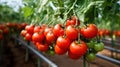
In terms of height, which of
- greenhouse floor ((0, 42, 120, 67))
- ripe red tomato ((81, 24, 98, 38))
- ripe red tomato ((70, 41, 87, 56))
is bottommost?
greenhouse floor ((0, 42, 120, 67))

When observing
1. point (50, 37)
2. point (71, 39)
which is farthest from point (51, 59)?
point (71, 39)

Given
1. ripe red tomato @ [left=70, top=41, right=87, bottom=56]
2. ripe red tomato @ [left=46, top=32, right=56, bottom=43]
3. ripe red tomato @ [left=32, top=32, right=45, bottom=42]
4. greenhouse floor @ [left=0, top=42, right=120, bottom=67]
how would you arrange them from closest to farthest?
ripe red tomato @ [left=70, top=41, right=87, bottom=56]
ripe red tomato @ [left=46, top=32, right=56, bottom=43]
ripe red tomato @ [left=32, top=32, right=45, bottom=42]
greenhouse floor @ [left=0, top=42, right=120, bottom=67]

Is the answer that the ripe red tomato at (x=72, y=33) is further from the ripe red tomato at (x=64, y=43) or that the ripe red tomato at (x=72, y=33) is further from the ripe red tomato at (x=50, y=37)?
the ripe red tomato at (x=50, y=37)

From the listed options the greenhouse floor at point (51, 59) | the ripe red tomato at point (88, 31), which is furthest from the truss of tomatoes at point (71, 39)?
the greenhouse floor at point (51, 59)

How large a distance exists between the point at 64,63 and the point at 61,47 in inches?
162

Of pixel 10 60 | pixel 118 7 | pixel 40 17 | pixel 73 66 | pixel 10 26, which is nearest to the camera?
pixel 40 17

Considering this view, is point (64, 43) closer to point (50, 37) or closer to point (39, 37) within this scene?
point (50, 37)

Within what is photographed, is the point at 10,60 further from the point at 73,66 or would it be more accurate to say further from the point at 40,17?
the point at 40,17

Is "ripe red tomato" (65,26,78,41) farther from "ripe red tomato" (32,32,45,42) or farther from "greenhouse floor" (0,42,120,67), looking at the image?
"greenhouse floor" (0,42,120,67)

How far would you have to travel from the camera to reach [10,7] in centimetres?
1277

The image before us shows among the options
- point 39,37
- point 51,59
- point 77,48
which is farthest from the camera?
point 51,59

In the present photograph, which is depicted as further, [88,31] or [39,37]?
[39,37]

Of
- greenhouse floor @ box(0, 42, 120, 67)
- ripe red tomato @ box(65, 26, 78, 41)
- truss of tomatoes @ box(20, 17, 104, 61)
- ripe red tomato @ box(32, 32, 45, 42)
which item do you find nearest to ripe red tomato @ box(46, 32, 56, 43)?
truss of tomatoes @ box(20, 17, 104, 61)

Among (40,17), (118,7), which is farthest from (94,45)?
(118,7)
